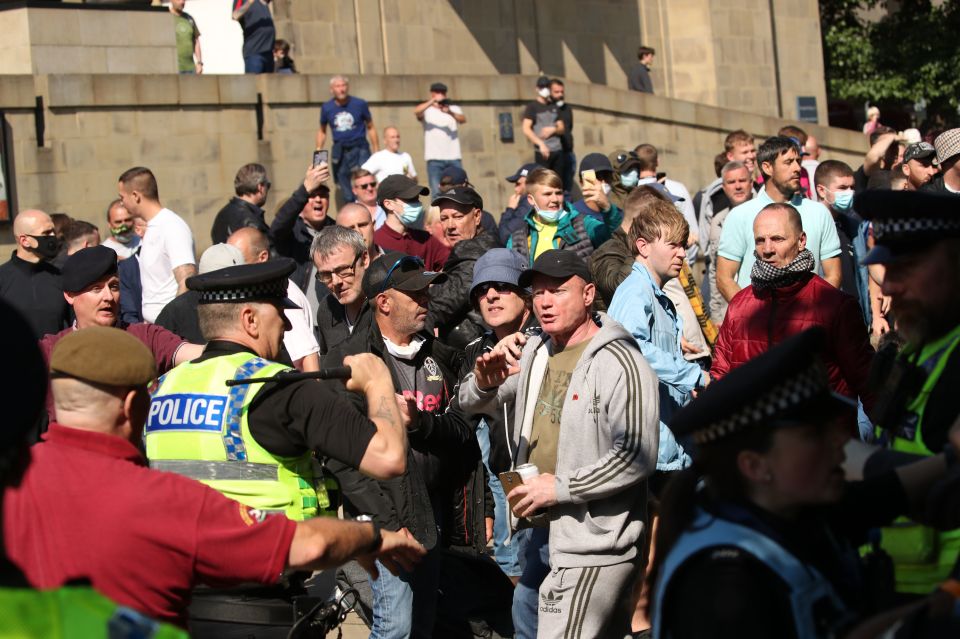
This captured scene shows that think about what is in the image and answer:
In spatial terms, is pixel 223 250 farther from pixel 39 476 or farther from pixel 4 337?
pixel 4 337

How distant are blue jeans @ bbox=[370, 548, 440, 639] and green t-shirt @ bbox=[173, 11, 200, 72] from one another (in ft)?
40.4

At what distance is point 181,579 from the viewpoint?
371cm

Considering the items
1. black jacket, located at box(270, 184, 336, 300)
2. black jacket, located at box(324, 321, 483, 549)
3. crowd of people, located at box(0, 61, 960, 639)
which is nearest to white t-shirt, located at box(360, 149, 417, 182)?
black jacket, located at box(270, 184, 336, 300)

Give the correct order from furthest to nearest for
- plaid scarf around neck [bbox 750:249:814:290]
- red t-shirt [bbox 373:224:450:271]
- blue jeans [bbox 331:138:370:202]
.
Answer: blue jeans [bbox 331:138:370:202], red t-shirt [bbox 373:224:450:271], plaid scarf around neck [bbox 750:249:814:290]

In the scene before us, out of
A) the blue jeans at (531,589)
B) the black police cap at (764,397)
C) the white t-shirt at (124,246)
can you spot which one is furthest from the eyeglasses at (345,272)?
the black police cap at (764,397)

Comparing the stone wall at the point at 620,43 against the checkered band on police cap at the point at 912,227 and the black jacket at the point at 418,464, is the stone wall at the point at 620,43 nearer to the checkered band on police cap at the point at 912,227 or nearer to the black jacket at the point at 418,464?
the black jacket at the point at 418,464

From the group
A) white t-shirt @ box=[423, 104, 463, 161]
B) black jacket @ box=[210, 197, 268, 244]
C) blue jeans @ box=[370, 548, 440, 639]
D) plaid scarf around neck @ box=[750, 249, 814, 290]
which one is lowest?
blue jeans @ box=[370, 548, 440, 639]

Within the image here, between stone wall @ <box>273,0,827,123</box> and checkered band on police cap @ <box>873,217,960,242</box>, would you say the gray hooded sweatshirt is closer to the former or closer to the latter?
checkered band on police cap @ <box>873,217,960,242</box>

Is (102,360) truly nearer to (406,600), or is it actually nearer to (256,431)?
(256,431)

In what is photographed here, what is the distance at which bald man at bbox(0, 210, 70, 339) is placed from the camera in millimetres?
8672

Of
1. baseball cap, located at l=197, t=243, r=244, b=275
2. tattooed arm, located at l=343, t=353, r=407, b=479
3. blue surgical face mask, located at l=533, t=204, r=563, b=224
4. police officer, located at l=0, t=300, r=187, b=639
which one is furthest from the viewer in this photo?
blue surgical face mask, located at l=533, t=204, r=563, b=224

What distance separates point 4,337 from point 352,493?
3.77 metres

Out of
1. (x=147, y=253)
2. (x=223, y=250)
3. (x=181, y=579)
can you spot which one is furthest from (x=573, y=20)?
(x=181, y=579)

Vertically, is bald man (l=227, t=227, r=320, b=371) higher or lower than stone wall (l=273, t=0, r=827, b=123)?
lower
